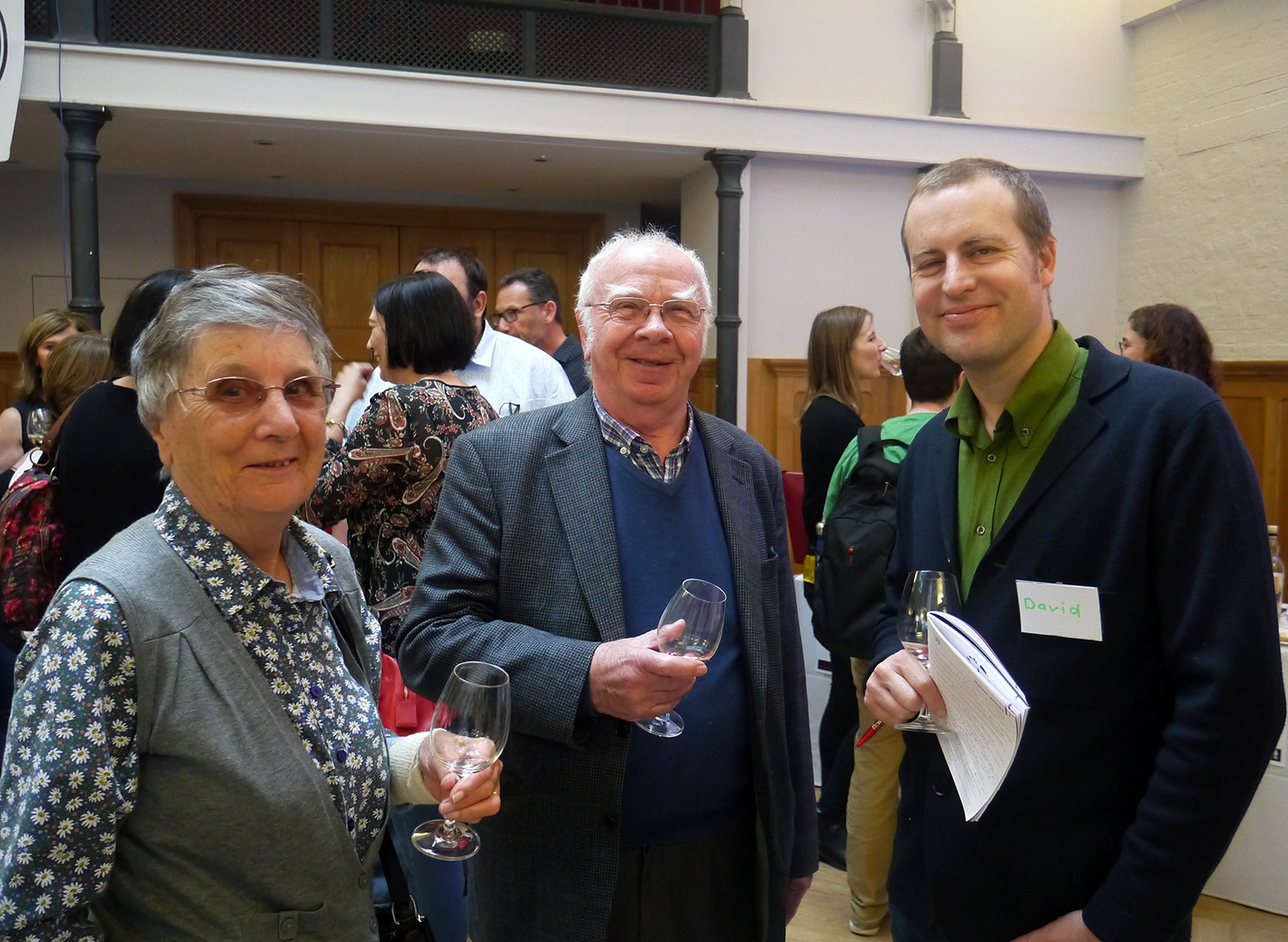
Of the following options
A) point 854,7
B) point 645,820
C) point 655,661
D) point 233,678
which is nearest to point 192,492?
point 233,678

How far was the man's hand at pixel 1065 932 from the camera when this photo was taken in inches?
53.4

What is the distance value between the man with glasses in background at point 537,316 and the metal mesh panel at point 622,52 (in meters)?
3.44

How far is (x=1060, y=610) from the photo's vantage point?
1398 mm

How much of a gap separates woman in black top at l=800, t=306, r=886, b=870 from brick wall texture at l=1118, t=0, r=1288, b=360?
5637 millimetres

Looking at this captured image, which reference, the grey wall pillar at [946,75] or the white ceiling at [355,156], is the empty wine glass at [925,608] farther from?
the grey wall pillar at [946,75]

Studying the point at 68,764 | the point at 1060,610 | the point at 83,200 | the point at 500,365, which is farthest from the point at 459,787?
the point at 83,200

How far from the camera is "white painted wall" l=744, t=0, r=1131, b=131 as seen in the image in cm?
818

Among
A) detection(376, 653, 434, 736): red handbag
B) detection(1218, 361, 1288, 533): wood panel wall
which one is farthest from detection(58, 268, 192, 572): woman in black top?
detection(1218, 361, 1288, 533): wood panel wall

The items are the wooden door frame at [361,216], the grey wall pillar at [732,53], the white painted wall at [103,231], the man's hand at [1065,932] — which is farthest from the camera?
the wooden door frame at [361,216]

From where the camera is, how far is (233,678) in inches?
46.2

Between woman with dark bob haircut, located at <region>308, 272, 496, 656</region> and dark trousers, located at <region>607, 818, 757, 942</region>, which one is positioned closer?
dark trousers, located at <region>607, 818, 757, 942</region>

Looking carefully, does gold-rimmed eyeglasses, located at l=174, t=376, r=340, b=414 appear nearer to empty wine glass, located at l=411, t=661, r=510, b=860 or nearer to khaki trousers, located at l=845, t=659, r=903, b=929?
empty wine glass, located at l=411, t=661, r=510, b=860

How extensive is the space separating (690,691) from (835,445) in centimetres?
216

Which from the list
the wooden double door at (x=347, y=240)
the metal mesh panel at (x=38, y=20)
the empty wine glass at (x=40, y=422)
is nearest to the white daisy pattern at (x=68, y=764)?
the empty wine glass at (x=40, y=422)
